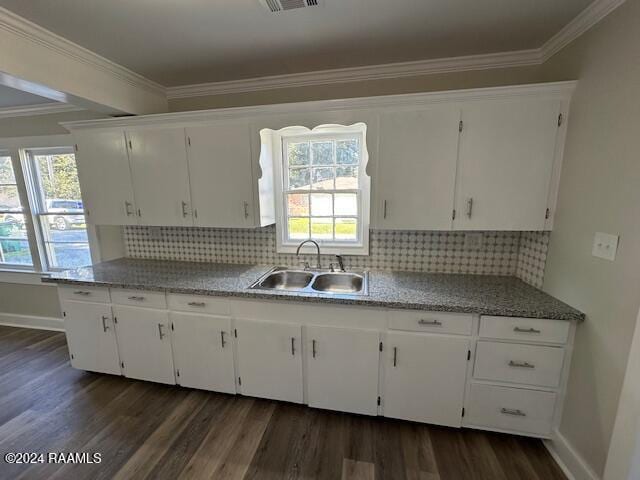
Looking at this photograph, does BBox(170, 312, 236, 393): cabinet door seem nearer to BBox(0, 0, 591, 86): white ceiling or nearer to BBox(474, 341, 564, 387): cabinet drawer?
BBox(474, 341, 564, 387): cabinet drawer

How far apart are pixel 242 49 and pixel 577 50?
202cm

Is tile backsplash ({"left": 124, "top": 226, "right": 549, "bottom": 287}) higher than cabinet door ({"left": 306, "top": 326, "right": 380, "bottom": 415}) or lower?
higher

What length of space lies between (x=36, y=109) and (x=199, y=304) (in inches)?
109

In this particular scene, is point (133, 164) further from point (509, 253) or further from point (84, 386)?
point (509, 253)

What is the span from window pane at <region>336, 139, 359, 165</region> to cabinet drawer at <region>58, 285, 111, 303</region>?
7.02 ft

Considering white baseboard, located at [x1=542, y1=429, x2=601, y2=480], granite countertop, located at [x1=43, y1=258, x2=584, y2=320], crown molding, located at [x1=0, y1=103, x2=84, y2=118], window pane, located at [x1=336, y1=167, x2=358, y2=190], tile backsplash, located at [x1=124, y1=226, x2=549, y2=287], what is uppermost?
crown molding, located at [x1=0, y1=103, x2=84, y2=118]

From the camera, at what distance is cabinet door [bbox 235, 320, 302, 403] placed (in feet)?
6.16

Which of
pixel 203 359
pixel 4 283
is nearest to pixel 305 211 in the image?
pixel 203 359

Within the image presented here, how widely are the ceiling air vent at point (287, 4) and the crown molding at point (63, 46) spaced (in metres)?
1.34

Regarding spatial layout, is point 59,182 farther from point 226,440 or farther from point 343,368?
point 343,368

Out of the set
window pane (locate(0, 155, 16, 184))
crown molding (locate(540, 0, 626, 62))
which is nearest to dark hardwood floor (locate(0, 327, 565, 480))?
window pane (locate(0, 155, 16, 184))

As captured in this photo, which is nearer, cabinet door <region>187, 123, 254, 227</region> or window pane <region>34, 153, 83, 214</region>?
cabinet door <region>187, 123, 254, 227</region>

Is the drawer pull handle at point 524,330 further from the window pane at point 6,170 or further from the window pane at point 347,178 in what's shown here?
the window pane at point 6,170

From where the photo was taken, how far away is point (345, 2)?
1.41 m
